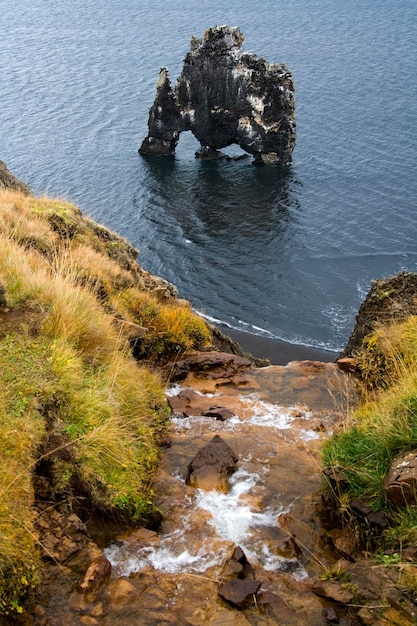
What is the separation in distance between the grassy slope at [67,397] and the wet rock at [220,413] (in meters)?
1.09

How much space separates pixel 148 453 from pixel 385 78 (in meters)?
86.2

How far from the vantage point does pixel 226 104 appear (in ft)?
226

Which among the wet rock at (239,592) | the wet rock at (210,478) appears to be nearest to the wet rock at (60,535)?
the wet rock at (239,592)

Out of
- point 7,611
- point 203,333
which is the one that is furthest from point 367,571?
point 203,333

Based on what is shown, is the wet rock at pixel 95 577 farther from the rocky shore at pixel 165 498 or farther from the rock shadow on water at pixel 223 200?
the rock shadow on water at pixel 223 200

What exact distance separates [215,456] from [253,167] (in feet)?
207

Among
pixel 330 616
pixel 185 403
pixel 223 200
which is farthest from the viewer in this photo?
pixel 223 200

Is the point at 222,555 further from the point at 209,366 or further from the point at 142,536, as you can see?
the point at 209,366

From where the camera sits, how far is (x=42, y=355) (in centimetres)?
747

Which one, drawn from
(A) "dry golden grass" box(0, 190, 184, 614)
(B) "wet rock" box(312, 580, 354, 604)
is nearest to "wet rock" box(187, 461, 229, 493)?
(A) "dry golden grass" box(0, 190, 184, 614)

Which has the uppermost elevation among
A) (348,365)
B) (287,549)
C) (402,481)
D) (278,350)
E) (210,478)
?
(402,481)

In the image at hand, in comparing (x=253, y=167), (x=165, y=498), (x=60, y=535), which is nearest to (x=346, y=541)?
(x=165, y=498)

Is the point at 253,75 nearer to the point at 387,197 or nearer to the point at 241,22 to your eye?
the point at 387,197

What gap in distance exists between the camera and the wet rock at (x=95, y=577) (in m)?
Result: 5.21
